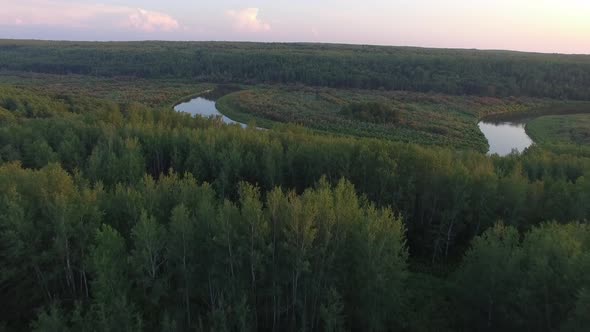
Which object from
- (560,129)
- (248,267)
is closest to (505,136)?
(560,129)

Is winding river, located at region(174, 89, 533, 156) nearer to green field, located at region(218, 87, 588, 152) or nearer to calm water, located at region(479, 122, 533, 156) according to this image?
calm water, located at region(479, 122, 533, 156)

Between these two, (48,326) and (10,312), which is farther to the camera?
(10,312)

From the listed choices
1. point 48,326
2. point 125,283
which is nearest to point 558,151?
point 125,283

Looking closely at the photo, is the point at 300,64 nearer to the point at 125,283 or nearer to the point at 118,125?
the point at 118,125

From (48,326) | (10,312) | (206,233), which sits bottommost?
(10,312)

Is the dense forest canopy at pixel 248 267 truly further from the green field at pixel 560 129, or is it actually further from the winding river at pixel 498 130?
the green field at pixel 560 129

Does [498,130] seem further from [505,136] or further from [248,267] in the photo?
[248,267]
